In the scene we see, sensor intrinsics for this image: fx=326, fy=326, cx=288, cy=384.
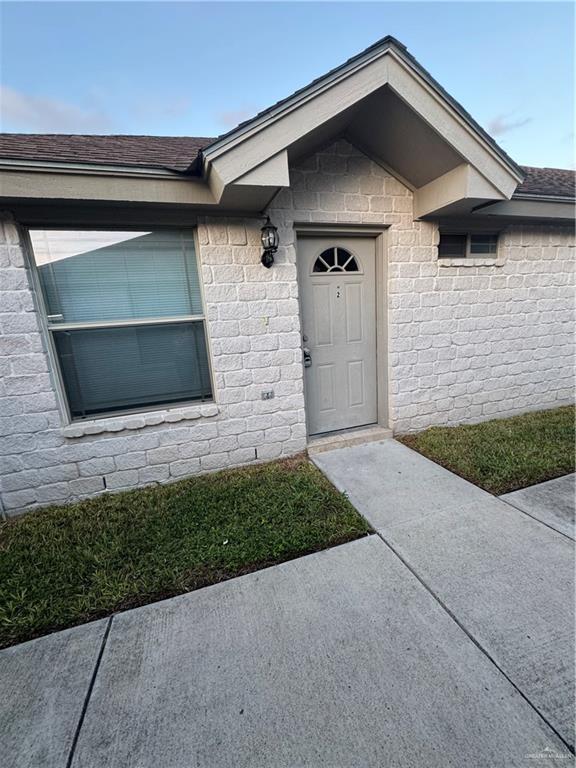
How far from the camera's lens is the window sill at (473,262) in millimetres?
3899

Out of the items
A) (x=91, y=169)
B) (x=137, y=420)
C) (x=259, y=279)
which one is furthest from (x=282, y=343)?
(x=91, y=169)

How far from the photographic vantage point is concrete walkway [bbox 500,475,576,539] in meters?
2.41

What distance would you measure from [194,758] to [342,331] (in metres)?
3.43

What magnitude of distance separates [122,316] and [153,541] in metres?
1.96

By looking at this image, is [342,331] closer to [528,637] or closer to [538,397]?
[528,637]

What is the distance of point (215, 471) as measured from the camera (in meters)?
3.44

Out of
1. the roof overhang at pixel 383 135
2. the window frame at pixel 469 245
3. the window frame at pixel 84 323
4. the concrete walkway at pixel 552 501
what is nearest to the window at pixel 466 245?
the window frame at pixel 469 245

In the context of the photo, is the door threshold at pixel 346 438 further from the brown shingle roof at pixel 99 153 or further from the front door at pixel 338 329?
the brown shingle roof at pixel 99 153

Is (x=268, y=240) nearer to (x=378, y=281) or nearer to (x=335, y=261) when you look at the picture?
Answer: (x=335, y=261)

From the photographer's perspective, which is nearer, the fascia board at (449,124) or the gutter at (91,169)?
the gutter at (91,169)

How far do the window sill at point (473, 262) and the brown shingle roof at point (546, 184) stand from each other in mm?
743

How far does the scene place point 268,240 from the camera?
2.99 m

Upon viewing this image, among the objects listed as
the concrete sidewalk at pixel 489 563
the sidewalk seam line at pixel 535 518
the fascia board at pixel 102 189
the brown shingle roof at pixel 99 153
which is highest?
the brown shingle roof at pixel 99 153

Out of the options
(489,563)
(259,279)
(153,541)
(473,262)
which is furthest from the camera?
(473,262)
